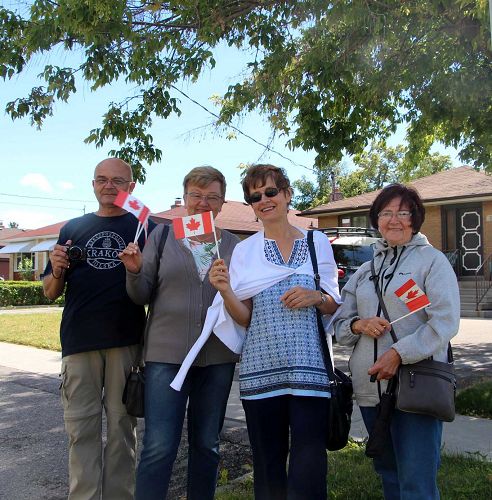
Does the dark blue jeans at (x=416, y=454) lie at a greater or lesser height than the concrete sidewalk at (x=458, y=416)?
greater

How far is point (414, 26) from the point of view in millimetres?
6070

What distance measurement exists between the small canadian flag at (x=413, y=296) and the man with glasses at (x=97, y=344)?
1535mm

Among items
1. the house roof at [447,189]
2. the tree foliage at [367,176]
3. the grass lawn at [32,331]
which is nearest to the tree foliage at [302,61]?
the grass lawn at [32,331]

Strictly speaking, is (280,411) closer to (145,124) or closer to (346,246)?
(145,124)

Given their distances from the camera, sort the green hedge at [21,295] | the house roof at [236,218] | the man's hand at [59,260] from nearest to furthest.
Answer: the man's hand at [59,260]
the green hedge at [21,295]
the house roof at [236,218]

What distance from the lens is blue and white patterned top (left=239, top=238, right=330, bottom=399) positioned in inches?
104

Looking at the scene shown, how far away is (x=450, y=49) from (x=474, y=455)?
410cm

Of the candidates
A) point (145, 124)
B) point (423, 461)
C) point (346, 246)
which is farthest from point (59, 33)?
point (346, 246)

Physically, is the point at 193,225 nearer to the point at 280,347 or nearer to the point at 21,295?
the point at 280,347

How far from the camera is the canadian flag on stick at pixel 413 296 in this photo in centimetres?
247

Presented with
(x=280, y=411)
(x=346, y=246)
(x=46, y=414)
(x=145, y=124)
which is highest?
(x=145, y=124)

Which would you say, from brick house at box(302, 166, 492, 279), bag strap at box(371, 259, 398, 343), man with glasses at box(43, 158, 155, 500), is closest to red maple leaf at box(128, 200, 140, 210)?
man with glasses at box(43, 158, 155, 500)

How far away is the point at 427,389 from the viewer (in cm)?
244

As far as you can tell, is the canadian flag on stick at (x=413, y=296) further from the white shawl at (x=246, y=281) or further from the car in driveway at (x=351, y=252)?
the car in driveway at (x=351, y=252)
